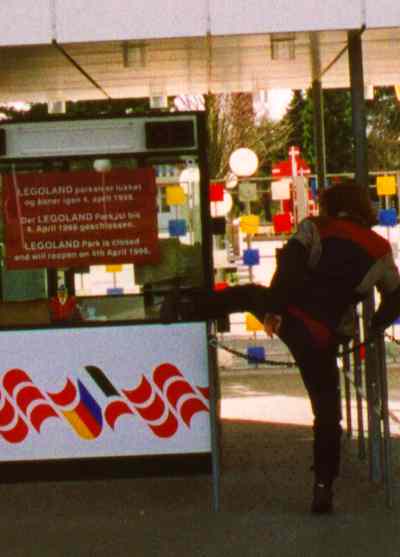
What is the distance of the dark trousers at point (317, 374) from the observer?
682 centimetres

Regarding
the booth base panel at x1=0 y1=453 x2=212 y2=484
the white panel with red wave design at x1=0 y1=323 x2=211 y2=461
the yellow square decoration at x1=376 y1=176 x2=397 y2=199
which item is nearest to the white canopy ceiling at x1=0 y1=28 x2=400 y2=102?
the white panel with red wave design at x1=0 y1=323 x2=211 y2=461

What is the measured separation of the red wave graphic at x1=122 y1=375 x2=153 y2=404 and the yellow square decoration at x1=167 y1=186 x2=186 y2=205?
3.51 ft

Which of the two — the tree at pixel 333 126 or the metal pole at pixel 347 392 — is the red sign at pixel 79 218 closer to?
the metal pole at pixel 347 392

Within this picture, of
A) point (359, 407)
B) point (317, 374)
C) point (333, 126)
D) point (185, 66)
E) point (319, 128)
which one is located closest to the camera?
point (317, 374)

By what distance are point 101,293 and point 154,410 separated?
0.78 m

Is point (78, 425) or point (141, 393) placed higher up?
point (141, 393)

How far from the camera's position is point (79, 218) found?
307 inches

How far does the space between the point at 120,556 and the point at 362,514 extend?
144cm

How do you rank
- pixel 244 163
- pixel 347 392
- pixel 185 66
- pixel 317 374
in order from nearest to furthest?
pixel 317 374, pixel 185 66, pixel 347 392, pixel 244 163

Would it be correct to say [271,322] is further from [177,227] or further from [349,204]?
[177,227]

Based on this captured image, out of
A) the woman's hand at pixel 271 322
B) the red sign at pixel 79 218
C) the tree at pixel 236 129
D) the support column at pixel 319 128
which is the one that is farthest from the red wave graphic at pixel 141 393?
the tree at pixel 236 129

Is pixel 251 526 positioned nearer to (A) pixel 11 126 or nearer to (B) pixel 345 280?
(B) pixel 345 280

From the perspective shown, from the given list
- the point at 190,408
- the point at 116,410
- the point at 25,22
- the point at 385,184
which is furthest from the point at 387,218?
the point at 25,22

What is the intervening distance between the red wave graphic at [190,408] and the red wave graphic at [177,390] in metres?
0.05
